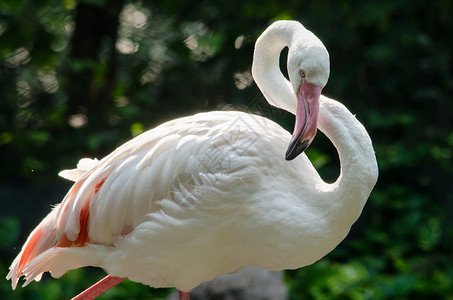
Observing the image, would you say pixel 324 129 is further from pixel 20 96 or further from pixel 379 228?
pixel 379 228

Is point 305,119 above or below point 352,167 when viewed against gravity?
above

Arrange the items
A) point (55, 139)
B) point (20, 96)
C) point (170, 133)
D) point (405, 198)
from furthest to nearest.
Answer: point (405, 198) → point (55, 139) → point (20, 96) → point (170, 133)

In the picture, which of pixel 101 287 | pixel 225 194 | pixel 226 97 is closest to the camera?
pixel 225 194

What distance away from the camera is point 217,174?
2.09 metres

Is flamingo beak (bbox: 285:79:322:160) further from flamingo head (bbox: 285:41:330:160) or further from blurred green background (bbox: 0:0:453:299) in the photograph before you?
blurred green background (bbox: 0:0:453:299)

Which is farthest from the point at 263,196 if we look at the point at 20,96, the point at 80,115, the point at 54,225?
the point at 80,115

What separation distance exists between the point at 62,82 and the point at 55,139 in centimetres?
47

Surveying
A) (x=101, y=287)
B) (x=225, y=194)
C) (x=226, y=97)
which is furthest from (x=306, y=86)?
(x=226, y=97)

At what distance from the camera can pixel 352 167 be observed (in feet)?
6.60

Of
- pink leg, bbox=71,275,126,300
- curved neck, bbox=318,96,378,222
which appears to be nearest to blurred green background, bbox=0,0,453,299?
curved neck, bbox=318,96,378,222

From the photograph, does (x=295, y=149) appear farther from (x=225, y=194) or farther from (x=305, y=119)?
(x=225, y=194)

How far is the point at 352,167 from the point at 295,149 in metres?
0.20

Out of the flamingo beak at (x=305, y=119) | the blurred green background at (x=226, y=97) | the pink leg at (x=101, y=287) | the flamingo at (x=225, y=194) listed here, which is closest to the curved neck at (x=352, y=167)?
the flamingo at (x=225, y=194)

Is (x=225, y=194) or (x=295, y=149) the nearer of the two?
(x=295, y=149)
